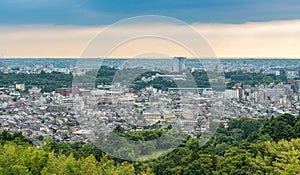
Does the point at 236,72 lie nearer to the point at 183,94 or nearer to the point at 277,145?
the point at 277,145

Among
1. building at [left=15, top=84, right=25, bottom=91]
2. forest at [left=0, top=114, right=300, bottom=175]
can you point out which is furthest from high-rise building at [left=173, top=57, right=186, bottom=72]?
building at [left=15, top=84, right=25, bottom=91]

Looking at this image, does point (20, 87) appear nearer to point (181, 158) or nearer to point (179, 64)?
point (181, 158)

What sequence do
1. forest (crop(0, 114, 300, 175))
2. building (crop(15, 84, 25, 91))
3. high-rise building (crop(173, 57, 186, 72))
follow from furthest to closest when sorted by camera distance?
1. building (crop(15, 84, 25, 91))
2. high-rise building (crop(173, 57, 186, 72))
3. forest (crop(0, 114, 300, 175))

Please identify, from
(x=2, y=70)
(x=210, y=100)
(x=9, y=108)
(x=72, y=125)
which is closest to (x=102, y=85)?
(x=210, y=100)

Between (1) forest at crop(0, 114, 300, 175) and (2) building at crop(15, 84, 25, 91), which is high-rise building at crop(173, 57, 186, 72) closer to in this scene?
(1) forest at crop(0, 114, 300, 175)

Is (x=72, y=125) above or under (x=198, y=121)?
under

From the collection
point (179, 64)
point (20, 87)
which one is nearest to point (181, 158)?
point (179, 64)
